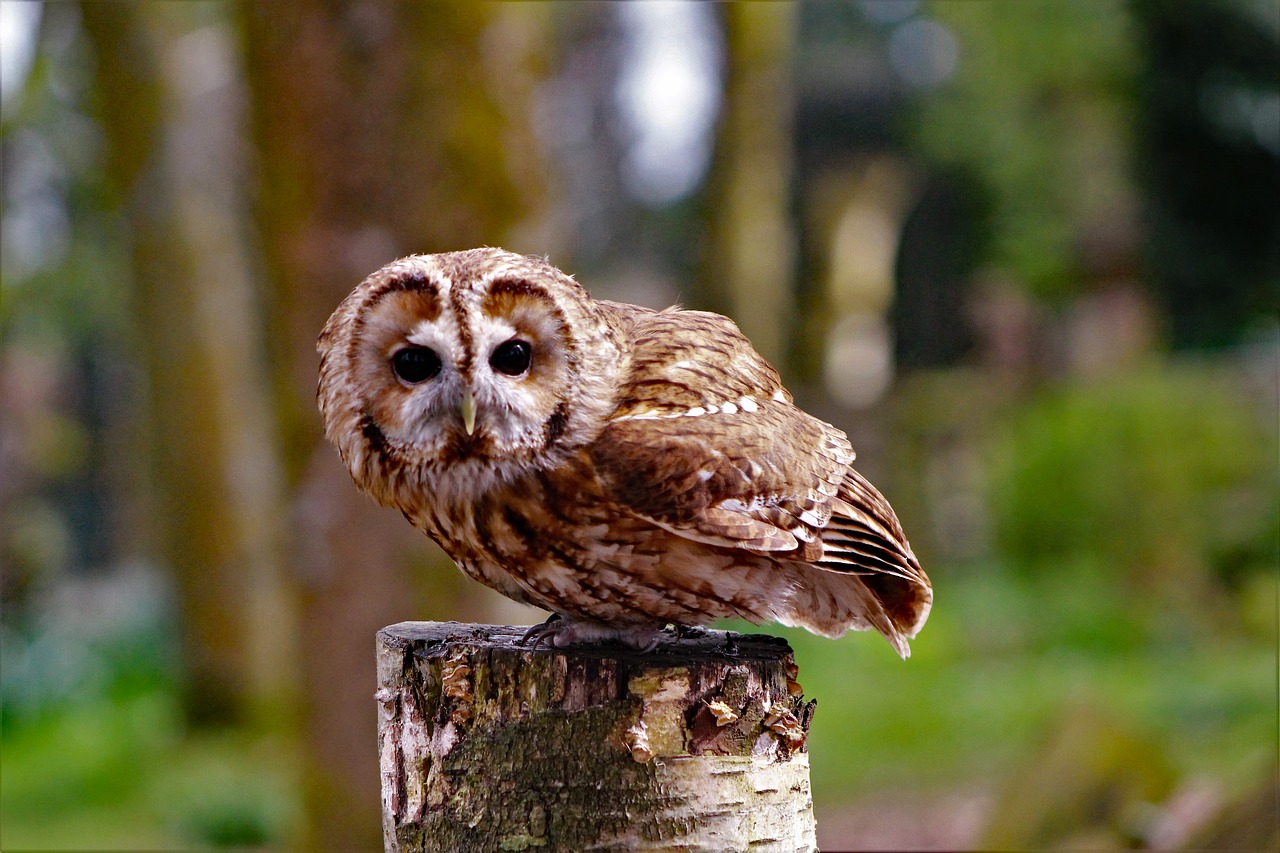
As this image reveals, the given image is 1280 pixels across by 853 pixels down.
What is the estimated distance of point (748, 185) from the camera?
8.54 meters

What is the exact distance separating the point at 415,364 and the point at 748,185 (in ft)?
22.6

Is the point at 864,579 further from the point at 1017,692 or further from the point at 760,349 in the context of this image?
the point at 760,349

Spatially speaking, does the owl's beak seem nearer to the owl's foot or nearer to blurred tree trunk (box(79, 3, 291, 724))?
the owl's foot

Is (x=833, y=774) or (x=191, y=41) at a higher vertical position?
(x=191, y=41)

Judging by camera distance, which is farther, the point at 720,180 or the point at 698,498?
the point at 720,180

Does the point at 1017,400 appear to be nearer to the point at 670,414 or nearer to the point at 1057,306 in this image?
the point at 1057,306

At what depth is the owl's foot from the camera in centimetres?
207

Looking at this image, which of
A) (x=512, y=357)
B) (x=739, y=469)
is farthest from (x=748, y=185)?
(x=512, y=357)

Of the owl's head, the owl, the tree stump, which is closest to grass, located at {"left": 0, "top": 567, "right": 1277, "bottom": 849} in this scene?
the owl

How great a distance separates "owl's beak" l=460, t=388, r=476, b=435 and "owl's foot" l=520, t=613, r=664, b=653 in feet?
1.32

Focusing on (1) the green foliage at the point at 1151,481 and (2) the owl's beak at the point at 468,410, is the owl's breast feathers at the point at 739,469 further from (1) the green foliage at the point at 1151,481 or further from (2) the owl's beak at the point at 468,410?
(1) the green foliage at the point at 1151,481

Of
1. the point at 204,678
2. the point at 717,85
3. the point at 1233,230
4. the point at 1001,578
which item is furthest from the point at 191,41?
the point at 1233,230

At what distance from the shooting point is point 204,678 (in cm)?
746

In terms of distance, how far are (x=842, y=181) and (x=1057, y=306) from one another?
309 cm
